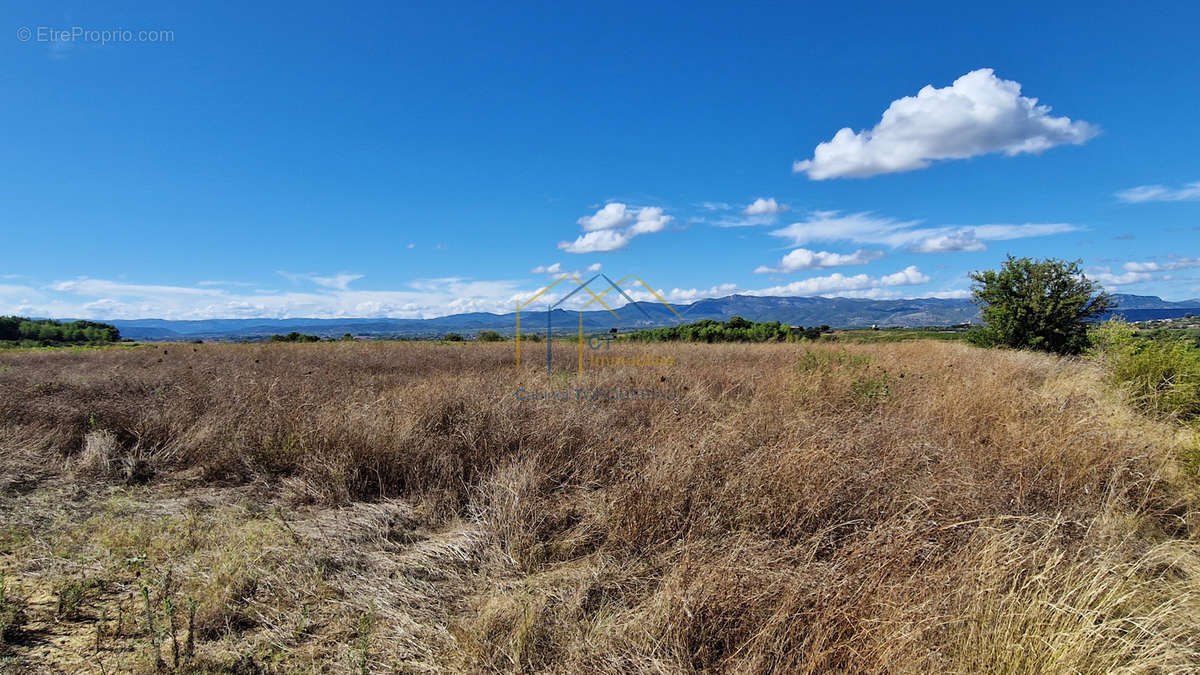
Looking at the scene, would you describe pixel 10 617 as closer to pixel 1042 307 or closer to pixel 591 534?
pixel 591 534

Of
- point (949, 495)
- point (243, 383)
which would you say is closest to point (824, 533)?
point (949, 495)

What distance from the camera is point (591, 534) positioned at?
333 centimetres

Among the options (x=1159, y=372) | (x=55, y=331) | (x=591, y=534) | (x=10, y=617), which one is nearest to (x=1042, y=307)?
(x=1159, y=372)

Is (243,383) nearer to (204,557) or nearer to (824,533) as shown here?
(204,557)

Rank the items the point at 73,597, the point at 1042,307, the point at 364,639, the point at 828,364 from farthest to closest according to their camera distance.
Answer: the point at 1042,307, the point at 828,364, the point at 73,597, the point at 364,639

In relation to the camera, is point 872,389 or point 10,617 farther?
point 872,389

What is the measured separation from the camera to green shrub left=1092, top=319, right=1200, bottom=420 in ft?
18.6

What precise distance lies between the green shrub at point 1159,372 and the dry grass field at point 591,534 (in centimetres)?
48

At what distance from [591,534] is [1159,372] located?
8143mm

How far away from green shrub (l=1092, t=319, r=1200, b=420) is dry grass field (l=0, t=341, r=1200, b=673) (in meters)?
0.48

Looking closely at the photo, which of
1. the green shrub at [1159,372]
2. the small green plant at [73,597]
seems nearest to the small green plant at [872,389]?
the green shrub at [1159,372]

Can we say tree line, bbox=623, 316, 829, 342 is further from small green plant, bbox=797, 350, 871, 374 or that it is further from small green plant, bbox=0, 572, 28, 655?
small green plant, bbox=0, 572, 28, 655

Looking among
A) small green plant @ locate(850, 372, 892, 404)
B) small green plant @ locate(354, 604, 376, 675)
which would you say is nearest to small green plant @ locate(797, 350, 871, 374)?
small green plant @ locate(850, 372, 892, 404)

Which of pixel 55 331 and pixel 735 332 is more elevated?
pixel 55 331
